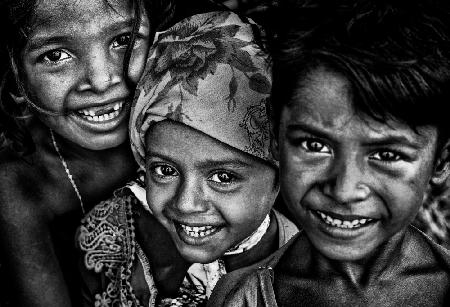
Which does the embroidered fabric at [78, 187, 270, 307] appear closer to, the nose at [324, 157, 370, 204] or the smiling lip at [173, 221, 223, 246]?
the smiling lip at [173, 221, 223, 246]

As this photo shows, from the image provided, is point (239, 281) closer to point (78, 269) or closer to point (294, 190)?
point (294, 190)

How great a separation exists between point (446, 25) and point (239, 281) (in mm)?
925

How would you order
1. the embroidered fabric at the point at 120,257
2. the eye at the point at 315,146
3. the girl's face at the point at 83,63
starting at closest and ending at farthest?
Answer: the eye at the point at 315,146
the girl's face at the point at 83,63
the embroidered fabric at the point at 120,257

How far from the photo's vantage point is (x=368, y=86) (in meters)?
1.55

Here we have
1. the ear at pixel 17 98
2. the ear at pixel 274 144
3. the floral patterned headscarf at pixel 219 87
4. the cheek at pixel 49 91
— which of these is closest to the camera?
the ear at pixel 274 144

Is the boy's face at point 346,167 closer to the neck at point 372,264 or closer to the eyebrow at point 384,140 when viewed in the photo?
the eyebrow at point 384,140

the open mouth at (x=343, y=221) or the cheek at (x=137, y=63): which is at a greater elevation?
the cheek at (x=137, y=63)

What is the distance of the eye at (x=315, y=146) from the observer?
1681 millimetres

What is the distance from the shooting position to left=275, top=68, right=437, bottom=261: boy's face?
1.60 metres

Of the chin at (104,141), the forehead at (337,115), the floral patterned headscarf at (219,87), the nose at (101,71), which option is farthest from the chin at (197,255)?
the forehead at (337,115)

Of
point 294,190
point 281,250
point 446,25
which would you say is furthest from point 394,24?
point 281,250

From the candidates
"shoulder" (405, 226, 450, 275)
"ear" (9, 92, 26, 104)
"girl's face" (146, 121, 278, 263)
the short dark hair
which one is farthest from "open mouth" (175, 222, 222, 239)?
"ear" (9, 92, 26, 104)

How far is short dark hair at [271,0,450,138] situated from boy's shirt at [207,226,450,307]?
0.45 m

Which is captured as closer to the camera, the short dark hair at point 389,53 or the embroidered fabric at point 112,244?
the short dark hair at point 389,53
